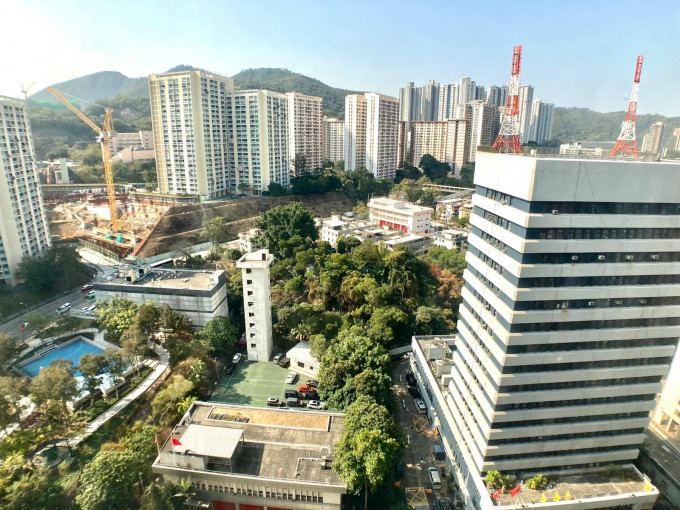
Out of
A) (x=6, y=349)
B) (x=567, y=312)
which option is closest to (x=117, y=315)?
(x=6, y=349)

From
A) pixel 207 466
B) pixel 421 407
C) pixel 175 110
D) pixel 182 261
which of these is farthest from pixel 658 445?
pixel 175 110

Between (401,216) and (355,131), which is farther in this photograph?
(355,131)

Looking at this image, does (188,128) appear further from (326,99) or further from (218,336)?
(326,99)

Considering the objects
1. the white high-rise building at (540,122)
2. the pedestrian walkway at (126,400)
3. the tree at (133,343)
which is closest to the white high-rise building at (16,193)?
the pedestrian walkway at (126,400)

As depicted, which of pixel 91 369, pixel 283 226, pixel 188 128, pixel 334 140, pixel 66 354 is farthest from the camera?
pixel 334 140

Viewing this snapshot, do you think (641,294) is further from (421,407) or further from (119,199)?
(119,199)

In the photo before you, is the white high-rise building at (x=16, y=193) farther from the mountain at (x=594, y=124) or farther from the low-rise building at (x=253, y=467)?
the mountain at (x=594, y=124)
